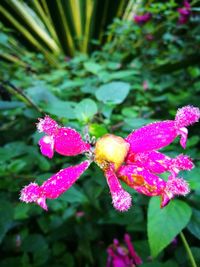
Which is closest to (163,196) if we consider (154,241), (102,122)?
(154,241)

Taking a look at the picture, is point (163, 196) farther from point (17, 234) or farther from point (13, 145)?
point (17, 234)

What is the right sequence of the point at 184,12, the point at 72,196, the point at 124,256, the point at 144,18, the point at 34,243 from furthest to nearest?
the point at 144,18
the point at 184,12
the point at 34,243
the point at 124,256
the point at 72,196

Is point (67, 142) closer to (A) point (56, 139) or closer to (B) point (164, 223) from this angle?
(A) point (56, 139)

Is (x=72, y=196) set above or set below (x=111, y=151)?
below

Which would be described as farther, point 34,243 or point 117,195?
point 34,243

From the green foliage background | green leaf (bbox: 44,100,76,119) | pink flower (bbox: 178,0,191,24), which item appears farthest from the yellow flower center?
pink flower (bbox: 178,0,191,24)

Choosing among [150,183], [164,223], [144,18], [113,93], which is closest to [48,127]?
[150,183]

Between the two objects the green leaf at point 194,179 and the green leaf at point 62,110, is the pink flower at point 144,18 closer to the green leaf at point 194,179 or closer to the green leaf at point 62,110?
the green leaf at point 62,110

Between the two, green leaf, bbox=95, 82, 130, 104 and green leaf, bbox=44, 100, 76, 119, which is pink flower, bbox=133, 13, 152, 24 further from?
green leaf, bbox=44, 100, 76, 119
